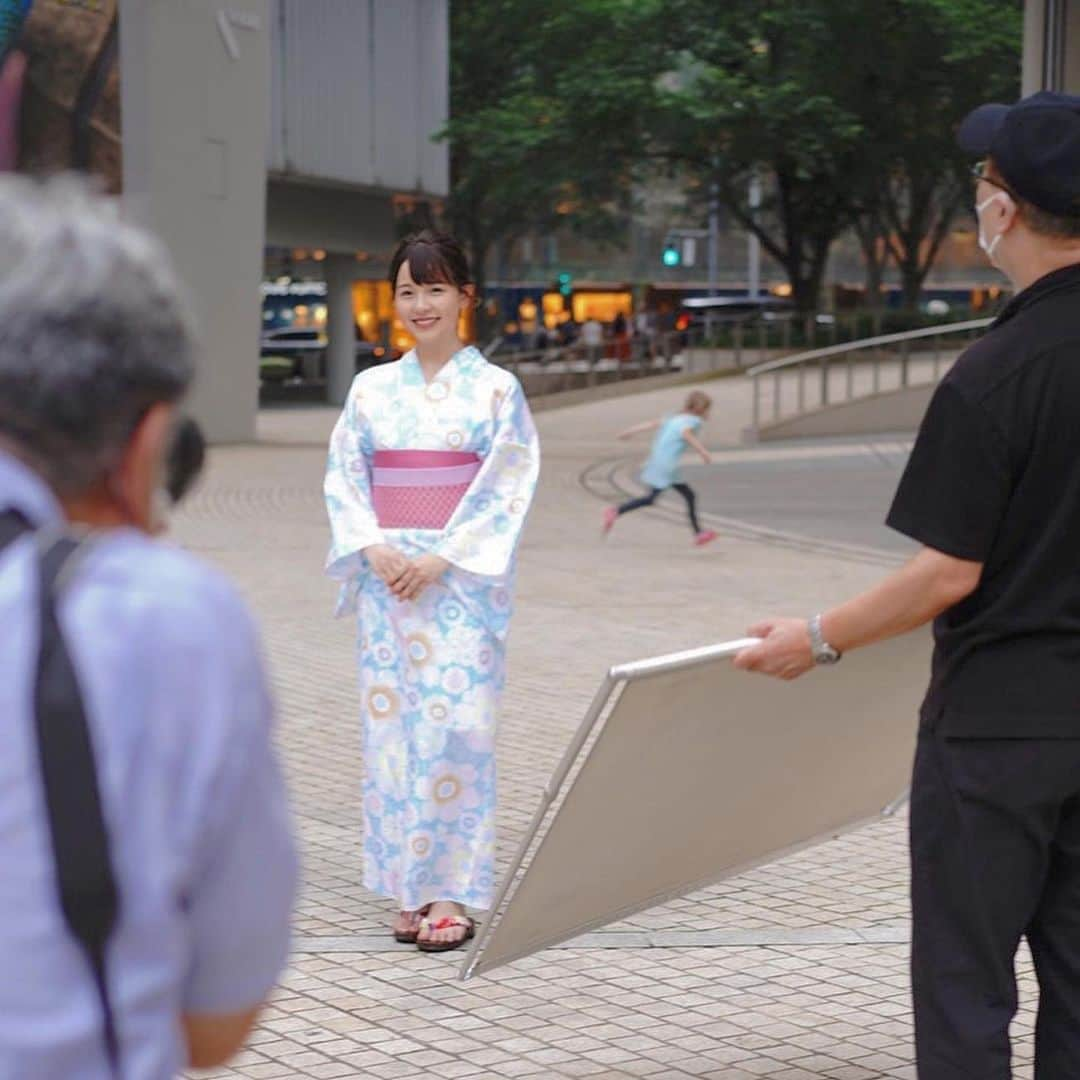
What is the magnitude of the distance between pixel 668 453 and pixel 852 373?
10407 mm

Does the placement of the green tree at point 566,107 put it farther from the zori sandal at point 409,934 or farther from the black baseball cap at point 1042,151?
the black baseball cap at point 1042,151

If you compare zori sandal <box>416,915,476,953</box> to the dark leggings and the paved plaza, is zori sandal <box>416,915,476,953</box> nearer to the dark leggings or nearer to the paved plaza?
the paved plaza

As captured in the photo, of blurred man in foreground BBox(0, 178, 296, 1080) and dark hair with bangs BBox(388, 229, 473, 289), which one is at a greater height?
dark hair with bangs BBox(388, 229, 473, 289)

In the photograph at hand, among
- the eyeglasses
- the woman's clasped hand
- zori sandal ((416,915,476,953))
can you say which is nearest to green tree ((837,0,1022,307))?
the woman's clasped hand

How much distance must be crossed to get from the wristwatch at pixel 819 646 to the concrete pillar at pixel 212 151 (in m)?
18.9

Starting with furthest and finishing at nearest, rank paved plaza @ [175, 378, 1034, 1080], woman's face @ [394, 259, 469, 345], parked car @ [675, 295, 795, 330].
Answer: parked car @ [675, 295, 795, 330]
woman's face @ [394, 259, 469, 345]
paved plaza @ [175, 378, 1034, 1080]

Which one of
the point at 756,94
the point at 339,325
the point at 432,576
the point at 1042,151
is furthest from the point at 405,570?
the point at 339,325

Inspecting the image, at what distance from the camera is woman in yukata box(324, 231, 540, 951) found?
513 cm

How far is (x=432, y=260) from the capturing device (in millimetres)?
5191

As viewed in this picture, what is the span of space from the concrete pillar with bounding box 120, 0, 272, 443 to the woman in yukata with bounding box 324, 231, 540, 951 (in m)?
16.8

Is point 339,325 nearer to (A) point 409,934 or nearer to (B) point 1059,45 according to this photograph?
(B) point 1059,45

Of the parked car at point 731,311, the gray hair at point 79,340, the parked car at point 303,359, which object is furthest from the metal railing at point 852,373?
the gray hair at point 79,340

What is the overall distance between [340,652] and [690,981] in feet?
16.7

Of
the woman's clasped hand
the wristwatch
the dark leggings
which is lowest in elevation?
the dark leggings
